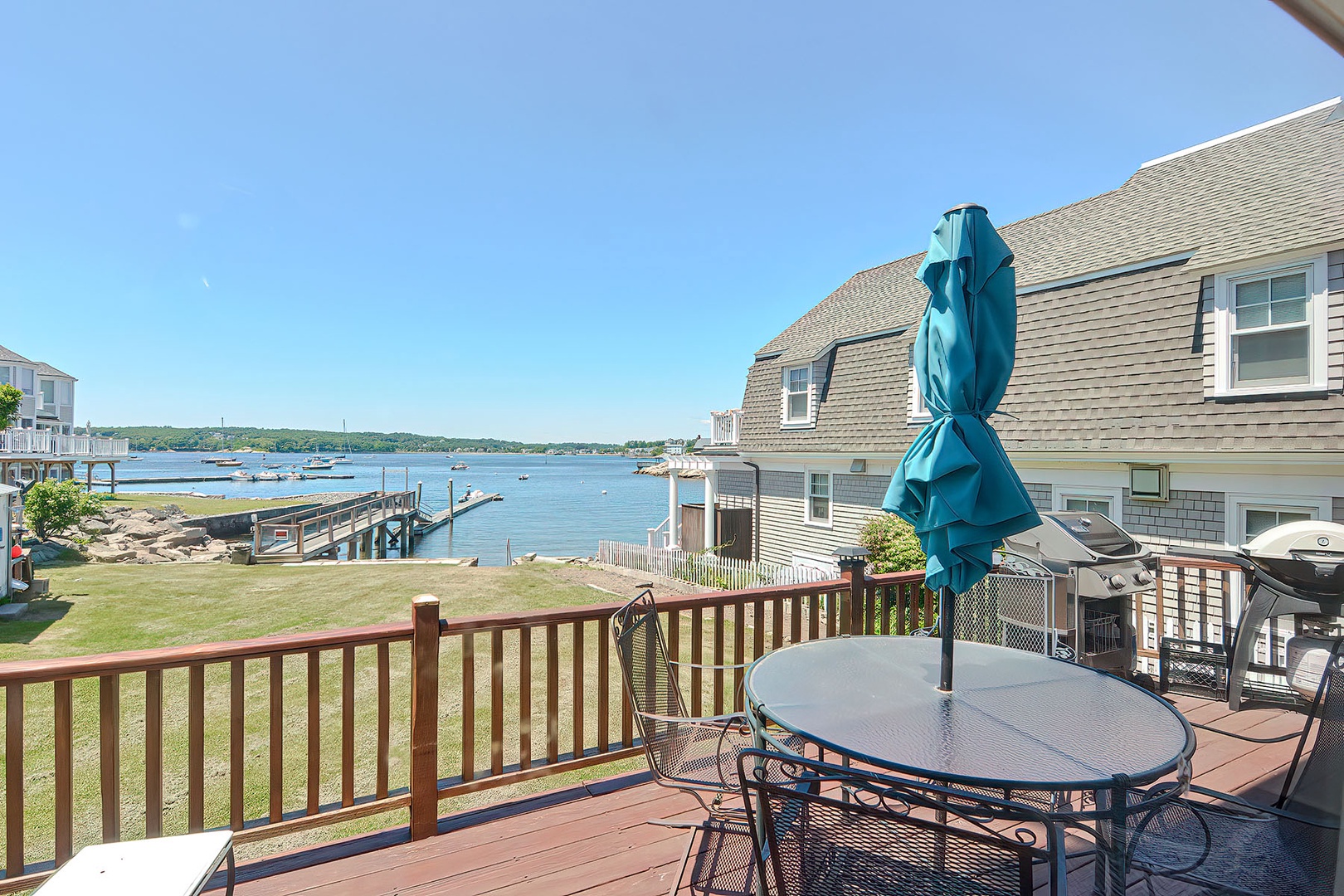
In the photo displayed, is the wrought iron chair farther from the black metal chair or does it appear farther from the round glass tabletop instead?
the black metal chair

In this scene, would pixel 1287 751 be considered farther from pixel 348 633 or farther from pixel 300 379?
pixel 300 379

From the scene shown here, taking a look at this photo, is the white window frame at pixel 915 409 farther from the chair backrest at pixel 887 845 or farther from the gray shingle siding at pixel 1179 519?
the chair backrest at pixel 887 845

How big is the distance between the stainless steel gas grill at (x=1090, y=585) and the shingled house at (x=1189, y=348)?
5.74 ft

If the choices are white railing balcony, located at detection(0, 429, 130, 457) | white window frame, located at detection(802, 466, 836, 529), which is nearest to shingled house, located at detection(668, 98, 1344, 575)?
white window frame, located at detection(802, 466, 836, 529)

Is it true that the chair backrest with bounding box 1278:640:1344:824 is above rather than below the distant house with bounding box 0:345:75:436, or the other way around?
below

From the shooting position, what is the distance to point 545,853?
7.86 feet

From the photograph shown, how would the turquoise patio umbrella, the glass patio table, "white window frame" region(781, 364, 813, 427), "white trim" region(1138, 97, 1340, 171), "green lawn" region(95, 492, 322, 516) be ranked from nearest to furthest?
the glass patio table → the turquoise patio umbrella → "white trim" region(1138, 97, 1340, 171) → "white window frame" region(781, 364, 813, 427) → "green lawn" region(95, 492, 322, 516)

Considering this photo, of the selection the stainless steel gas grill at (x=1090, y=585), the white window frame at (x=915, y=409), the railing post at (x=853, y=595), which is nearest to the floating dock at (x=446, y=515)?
the white window frame at (x=915, y=409)

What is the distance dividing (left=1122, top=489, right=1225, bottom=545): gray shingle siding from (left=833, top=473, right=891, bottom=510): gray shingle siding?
3.76 m

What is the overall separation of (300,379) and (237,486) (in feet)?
69.3

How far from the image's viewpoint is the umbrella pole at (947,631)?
6.66ft

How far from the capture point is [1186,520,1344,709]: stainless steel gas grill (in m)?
3.49

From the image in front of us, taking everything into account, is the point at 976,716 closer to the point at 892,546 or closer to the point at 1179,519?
the point at 1179,519

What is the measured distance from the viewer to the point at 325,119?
34.7ft
